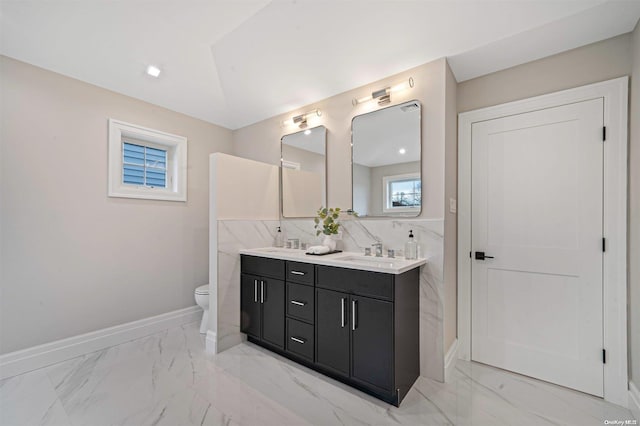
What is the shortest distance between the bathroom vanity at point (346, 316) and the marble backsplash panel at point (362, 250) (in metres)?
0.09

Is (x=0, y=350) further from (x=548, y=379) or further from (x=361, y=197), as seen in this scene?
(x=548, y=379)

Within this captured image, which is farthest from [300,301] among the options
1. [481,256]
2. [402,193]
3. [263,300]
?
[481,256]

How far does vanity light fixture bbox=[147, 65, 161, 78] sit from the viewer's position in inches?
101

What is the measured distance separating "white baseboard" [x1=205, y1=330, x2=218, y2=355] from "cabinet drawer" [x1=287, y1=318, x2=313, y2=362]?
706mm

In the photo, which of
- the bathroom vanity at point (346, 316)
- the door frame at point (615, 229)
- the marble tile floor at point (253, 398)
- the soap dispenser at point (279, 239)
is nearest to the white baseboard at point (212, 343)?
the marble tile floor at point (253, 398)

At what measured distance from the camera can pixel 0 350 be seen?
6.75 ft

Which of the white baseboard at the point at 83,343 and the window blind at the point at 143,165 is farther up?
the window blind at the point at 143,165

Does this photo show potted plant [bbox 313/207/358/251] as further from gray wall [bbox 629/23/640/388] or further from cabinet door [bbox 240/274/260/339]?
gray wall [bbox 629/23/640/388]

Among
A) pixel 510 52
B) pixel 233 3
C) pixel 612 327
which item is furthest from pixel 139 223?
pixel 612 327

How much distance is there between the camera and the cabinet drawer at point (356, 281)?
175 cm

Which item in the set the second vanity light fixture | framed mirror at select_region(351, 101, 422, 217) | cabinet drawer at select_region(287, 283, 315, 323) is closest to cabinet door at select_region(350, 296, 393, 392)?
cabinet drawer at select_region(287, 283, 315, 323)

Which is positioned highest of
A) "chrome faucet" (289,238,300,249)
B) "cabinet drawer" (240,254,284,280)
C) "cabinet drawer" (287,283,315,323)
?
"chrome faucet" (289,238,300,249)

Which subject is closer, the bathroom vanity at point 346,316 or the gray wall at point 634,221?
the gray wall at point 634,221

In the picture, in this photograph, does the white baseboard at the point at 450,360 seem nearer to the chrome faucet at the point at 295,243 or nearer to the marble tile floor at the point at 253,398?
the marble tile floor at the point at 253,398
